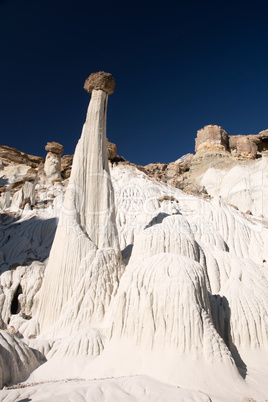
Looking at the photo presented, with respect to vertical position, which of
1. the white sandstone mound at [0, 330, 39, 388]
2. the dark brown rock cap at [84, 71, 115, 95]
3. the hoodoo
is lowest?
the white sandstone mound at [0, 330, 39, 388]

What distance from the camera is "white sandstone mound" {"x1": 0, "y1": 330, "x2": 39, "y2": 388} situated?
732cm

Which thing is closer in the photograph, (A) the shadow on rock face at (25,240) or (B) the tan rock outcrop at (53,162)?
(A) the shadow on rock face at (25,240)

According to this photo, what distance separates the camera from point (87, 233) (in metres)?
13.7

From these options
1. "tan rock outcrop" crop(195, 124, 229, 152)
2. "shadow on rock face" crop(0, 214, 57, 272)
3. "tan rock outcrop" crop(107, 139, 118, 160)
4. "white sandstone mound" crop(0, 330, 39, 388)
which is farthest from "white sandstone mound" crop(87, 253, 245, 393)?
"tan rock outcrop" crop(195, 124, 229, 152)

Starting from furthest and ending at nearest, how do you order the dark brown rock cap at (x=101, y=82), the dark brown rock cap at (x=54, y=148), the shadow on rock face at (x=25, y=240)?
the dark brown rock cap at (x=54, y=148) → the shadow on rock face at (x=25, y=240) → the dark brown rock cap at (x=101, y=82)

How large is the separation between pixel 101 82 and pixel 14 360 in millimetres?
12928

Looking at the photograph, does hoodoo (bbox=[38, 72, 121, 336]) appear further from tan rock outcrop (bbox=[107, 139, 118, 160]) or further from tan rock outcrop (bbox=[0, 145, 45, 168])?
tan rock outcrop (bbox=[0, 145, 45, 168])

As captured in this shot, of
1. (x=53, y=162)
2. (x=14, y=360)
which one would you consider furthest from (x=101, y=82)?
(x=53, y=162)

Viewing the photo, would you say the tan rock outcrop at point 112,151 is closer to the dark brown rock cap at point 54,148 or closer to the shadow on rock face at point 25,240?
the dark brown rock cap at point 54,148

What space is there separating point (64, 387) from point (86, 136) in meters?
11.4

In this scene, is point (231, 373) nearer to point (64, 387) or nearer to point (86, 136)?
point (64, 387)

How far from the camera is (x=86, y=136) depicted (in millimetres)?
15641

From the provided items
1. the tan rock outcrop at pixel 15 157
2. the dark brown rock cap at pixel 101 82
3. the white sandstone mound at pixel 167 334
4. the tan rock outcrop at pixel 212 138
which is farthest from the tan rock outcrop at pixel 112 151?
the white sandstone mound at pixel 167 334

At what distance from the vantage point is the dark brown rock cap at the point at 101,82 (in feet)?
53.6
